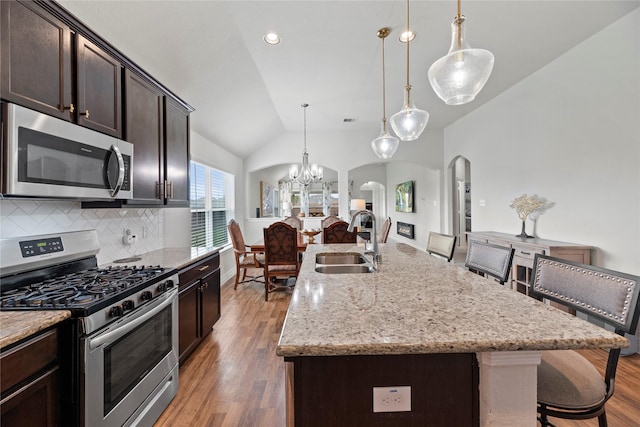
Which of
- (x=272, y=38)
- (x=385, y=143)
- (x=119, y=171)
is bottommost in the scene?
(x=119, y=171)

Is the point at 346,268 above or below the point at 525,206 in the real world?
below

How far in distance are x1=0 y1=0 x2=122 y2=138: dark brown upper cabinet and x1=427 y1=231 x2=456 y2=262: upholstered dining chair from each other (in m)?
2.49

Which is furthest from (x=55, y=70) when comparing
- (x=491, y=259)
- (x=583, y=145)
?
(x=583, y=145)

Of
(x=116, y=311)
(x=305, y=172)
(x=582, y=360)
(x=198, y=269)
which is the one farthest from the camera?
(x=305, y=172)

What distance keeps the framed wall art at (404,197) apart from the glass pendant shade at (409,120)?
5884 millimetres

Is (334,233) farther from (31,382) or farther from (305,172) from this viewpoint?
(31,382)

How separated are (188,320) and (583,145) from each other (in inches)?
163

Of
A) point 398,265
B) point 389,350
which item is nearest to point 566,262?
point 398,265

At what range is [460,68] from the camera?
4.66ft

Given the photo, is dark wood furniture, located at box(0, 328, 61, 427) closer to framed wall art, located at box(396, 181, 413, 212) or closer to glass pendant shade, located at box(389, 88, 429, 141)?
glass pendant shade, located at box(389, 88, 429, 141)

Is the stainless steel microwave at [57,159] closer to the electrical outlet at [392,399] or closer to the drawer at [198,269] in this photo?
the drawer at [198,269]

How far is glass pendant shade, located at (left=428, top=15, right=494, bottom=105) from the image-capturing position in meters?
1.38

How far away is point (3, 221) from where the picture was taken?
1.46 m

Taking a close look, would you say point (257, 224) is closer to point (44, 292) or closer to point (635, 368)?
point (44, 292)
